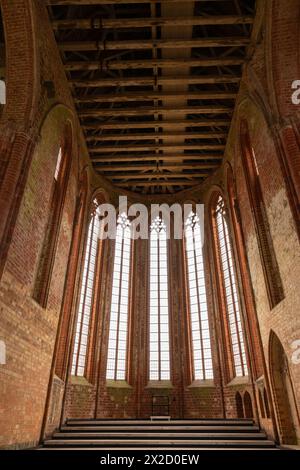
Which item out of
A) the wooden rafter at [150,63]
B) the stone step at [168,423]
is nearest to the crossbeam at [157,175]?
the wooden rafter at [150,63]

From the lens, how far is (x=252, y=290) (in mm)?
9492

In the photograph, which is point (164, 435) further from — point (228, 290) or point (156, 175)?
point (156, 175)

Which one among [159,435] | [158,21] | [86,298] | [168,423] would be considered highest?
[158,21]

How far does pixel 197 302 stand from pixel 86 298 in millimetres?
4281

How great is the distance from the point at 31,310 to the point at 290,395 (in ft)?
19.3

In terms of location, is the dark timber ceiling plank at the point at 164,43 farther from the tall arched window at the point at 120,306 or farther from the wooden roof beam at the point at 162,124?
the tall arched window at the point at 120,306

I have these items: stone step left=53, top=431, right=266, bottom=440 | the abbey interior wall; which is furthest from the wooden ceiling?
stone step left=53, top=431, right=266, bottom=440

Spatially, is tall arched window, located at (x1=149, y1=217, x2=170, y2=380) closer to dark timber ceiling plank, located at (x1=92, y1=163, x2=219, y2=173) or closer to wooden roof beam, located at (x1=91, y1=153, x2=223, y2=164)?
dark timber ceiling plank, located at (x1=92, y1=163, x2=219, y2=173)

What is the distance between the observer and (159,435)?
7.77 meters

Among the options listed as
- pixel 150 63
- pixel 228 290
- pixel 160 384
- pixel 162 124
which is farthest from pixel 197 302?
pixel 150 63

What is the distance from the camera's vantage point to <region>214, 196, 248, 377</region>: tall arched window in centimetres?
1135

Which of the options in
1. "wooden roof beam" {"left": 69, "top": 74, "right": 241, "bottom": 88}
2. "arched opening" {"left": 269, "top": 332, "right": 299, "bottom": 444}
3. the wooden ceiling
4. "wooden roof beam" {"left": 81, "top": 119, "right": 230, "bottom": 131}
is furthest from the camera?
"wooden roof beam" {"left": 81, "top": 119, "right": 230, "bottom": 131}

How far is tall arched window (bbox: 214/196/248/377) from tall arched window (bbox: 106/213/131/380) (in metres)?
3.90

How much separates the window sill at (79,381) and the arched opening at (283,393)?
6.12m
